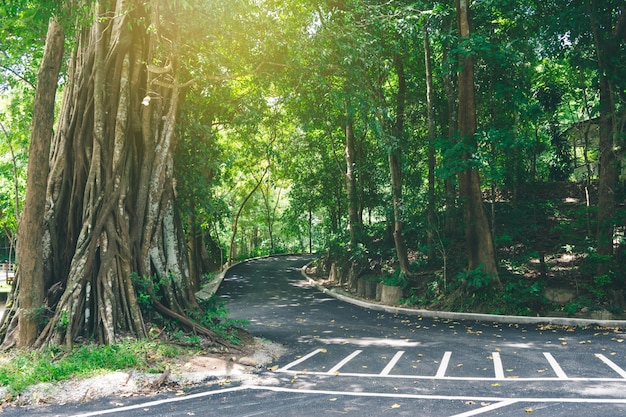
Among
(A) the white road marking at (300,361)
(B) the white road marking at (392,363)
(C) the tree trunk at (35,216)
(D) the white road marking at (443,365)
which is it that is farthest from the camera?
(C) the tree trunk at (35,216)

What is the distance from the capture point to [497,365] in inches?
343

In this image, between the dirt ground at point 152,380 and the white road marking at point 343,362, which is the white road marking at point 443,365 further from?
the dirt ground at point 152,380

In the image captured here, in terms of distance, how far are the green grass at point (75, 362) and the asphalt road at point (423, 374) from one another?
117 cm

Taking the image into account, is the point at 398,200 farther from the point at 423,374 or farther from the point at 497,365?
the point at 423,374

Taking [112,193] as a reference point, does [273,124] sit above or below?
above

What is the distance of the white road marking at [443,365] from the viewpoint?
324 inches

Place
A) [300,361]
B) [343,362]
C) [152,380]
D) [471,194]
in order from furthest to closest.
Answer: [471,194] < [300,361] < [343,362] < [152,380]

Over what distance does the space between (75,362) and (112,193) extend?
11.2 feet

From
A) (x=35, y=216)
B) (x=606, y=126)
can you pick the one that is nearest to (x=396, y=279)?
(x=606, y=126)

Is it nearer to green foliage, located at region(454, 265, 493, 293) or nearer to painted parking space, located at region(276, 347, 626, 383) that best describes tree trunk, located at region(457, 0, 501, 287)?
green foliage, located at region(454, 265, 493, 293)

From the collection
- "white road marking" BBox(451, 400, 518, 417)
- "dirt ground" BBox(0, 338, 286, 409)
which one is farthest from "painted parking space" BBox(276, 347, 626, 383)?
"white road marking" BBox(451, 400, 518, 417)

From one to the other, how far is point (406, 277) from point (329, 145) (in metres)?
12.2

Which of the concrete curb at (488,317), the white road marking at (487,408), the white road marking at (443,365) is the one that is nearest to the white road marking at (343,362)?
the white road marking at (443,365)

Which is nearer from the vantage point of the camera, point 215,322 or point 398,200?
point 215,322
